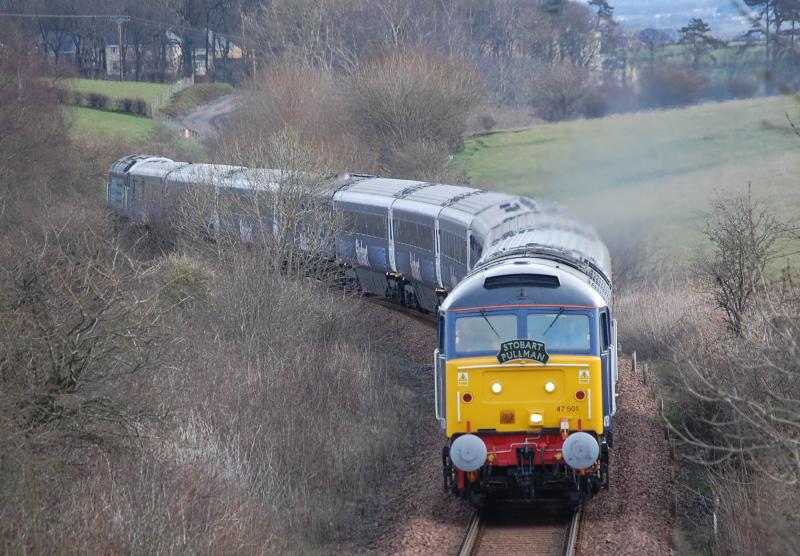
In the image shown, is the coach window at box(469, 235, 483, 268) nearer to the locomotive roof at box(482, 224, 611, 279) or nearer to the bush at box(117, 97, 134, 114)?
the locomotive roof at box(482, 224, 611, 279)

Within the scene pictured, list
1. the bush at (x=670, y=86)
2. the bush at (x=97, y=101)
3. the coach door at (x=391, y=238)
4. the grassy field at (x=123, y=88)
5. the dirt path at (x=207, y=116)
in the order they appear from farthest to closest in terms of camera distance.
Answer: the grassy field at (x=123, y=88) < the bush at (x=97, y=101) < the dirt path at (x=207, y=116) < the coach door at (x=391, y=238) < the bush at (x=670, y=86)

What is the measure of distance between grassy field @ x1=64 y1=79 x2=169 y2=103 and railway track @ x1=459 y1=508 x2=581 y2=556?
6245 cm

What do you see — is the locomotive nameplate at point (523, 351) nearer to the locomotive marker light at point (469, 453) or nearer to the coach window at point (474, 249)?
the locomotive marker light at point (469, 453)

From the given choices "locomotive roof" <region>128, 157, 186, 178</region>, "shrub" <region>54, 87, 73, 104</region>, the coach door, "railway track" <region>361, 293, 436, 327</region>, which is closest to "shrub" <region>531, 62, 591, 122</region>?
the coach door

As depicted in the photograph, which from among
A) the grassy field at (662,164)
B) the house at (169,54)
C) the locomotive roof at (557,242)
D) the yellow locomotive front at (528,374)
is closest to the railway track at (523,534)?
the yellow locomotive front at (528,374)

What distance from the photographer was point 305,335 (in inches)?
891

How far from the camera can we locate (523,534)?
42.1 feet

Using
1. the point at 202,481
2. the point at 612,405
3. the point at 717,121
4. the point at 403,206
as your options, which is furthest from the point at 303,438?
the point at 717,121

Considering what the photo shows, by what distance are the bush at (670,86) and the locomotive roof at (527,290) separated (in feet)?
21.5

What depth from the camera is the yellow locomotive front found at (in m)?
12.6

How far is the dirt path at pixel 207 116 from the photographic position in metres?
69.6

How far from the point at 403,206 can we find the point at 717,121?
726cm

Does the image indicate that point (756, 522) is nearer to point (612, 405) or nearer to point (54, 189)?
point (612, 405)

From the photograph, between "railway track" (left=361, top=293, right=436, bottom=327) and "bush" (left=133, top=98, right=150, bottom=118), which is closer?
"railway track" (left=361, top=293, right=436, bottom=327)
